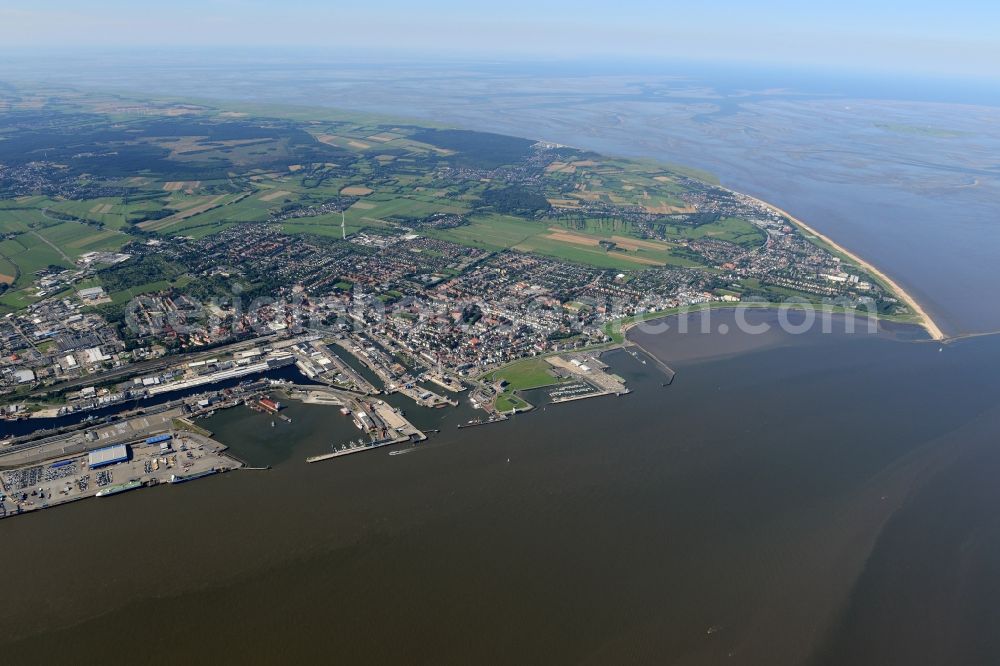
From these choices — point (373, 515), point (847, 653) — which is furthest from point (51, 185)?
point (847, 653)

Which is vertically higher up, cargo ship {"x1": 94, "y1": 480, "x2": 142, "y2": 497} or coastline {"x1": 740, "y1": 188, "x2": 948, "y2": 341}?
coastline {"x1": 740, "y1": 188, "x2": 948, "y2": 341}

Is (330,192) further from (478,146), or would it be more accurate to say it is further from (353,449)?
(353,449)

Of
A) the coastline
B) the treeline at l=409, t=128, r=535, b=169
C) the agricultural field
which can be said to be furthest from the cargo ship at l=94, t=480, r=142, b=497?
the treeline at l=409, t=128, r=535, b=169

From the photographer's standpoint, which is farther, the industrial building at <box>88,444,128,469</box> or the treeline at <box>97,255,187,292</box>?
the treeline at <box>97,255,187,292</box>

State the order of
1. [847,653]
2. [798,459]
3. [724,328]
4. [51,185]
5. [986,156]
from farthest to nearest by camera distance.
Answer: [986,156] < [51,185] < [724,328] < [798,459] < [847,653]

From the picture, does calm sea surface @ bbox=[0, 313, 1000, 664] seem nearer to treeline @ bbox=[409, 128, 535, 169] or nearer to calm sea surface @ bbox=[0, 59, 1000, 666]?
calm sea surface @ bbox=[0, 59, 1000, 666]

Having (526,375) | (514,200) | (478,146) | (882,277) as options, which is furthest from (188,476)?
(478,146)

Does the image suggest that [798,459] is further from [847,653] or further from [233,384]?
[233,384]
